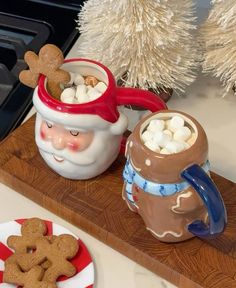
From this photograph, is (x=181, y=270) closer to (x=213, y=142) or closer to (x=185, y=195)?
(x=185, y=195)

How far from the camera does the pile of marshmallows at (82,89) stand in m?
0.66

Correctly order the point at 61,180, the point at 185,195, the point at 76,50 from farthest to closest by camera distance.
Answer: the point at 76,50 → the point at 61,180 → the point at 185,195

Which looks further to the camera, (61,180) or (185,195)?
(61,180)

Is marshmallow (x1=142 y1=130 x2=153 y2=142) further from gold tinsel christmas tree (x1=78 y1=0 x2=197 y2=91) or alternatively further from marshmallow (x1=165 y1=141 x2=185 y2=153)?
gold tinsel christmas tree (x1=78 y1=0 x2=197 y2=91)

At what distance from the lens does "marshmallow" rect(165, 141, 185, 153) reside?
588 mm

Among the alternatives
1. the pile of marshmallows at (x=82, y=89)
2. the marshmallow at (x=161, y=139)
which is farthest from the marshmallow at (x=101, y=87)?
the marshmallow at (x=161, y=139)

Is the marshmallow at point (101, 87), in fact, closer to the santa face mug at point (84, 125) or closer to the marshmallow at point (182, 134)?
the santa face mug at point (84, 125)

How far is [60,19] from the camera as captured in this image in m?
0.97

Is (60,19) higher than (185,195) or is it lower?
lower

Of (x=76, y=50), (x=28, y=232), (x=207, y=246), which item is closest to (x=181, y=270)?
(x=207, y=246)

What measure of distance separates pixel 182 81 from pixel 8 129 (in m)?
0.23

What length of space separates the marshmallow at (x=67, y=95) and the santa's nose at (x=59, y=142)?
38 mm

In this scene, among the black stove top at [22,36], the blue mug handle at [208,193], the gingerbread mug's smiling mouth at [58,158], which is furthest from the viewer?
the black stove top at [22,36]

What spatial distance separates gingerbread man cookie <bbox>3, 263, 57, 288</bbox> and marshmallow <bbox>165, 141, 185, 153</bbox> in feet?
0.58
